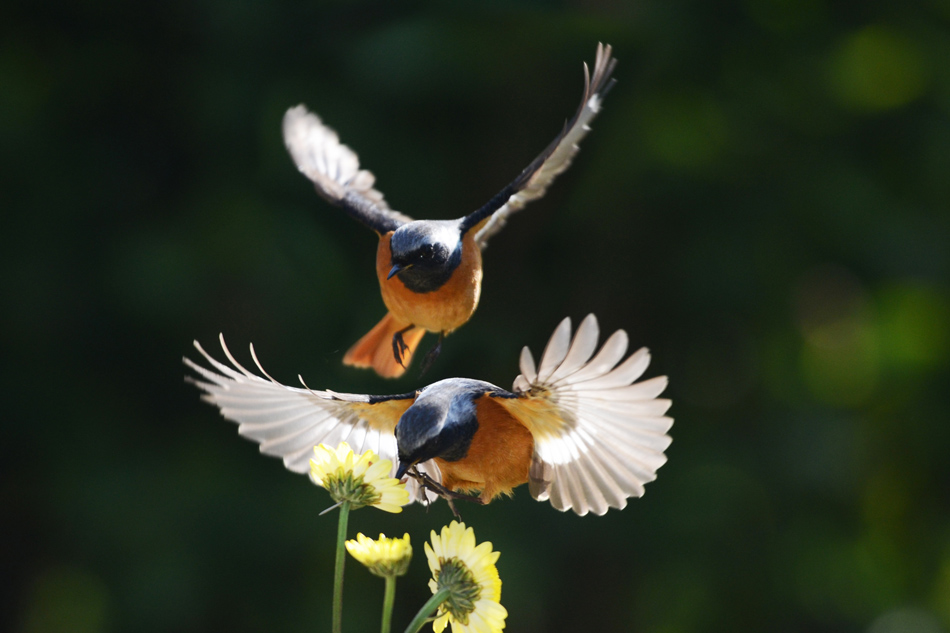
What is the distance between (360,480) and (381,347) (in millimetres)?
726

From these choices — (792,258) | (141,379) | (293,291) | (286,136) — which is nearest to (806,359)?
(792,258)

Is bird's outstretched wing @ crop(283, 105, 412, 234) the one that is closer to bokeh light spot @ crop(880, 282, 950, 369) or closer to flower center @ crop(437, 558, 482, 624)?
flower center @ crop(437, 558, 482, 624)

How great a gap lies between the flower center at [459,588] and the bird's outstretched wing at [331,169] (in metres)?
0.74

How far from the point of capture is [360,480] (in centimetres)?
95

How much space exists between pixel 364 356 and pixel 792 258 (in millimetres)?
3596

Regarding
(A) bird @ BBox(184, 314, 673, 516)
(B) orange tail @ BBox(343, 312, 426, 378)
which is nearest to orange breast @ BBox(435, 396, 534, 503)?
(A) bird @ BBox(184, 314, 673, 516)

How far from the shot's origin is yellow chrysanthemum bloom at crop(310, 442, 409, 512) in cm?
94

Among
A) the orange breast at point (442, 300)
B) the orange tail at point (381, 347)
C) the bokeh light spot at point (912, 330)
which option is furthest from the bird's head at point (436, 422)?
the bokeh light spot at point (912, 330)

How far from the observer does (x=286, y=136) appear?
5.96 feet

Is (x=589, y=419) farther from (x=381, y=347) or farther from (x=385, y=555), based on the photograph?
(x=381, y=347)

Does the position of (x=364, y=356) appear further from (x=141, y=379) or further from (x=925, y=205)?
(x=925, y=205)

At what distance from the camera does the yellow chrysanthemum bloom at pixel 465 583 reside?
3.06ft

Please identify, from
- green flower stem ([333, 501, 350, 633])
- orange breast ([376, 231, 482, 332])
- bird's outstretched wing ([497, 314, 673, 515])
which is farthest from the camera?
orange breast ([376, 231, 482, 332])

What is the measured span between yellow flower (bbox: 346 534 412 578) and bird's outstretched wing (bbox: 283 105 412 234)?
2.34 feet
